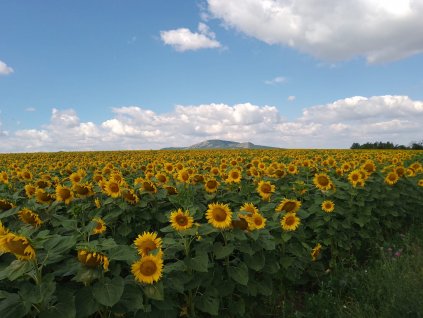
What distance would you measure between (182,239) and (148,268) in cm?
87

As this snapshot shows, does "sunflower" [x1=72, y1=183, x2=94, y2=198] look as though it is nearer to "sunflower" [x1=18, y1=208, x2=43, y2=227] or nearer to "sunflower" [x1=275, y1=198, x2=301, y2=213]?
"sunflower" [x1=18, y1=208, x2=43, y2=227]

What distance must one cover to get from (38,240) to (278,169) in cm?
623

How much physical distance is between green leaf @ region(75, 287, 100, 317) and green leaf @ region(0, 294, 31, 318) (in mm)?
363

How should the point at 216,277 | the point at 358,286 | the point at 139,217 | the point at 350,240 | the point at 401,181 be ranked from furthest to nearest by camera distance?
the point at 401,181, the point at 350,240, the point at 358,286, the point at 139,217, the point at 216,277

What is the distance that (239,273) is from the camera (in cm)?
427

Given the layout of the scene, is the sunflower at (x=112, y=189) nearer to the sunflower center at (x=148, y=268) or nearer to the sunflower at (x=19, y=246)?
the sunflower center at (x=148, y=268)

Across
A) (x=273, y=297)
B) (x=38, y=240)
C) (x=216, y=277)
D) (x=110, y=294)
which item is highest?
(x=38, y=240)

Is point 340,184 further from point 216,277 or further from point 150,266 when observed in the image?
point 150,266

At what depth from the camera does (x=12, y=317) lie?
111 inches

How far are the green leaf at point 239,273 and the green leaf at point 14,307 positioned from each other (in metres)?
2.09

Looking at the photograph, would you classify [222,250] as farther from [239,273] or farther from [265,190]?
[265,190]

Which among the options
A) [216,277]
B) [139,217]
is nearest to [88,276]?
[216,277]

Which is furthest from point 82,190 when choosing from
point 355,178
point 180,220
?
point 355,178

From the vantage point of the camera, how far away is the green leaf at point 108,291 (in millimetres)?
2943
